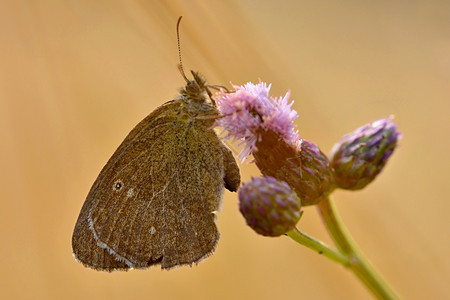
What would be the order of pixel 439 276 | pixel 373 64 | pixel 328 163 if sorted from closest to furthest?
pixel 328 163, pixel 439 276, pixel 373 64

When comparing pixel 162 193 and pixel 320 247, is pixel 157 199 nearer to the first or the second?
pixel 162 193

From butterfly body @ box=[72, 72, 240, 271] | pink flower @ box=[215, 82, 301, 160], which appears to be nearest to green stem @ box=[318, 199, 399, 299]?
pink flower @ box=[215, 82, 301, 160]

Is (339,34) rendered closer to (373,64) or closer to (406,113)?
(373,64)

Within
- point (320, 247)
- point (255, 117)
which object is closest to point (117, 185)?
point (255, 117)

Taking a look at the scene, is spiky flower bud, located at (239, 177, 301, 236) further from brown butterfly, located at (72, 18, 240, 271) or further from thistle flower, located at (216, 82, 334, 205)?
brown butterfly, located at (72, 18, 240, 271)

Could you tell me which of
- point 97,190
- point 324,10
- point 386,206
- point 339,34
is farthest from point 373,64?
point 97,190

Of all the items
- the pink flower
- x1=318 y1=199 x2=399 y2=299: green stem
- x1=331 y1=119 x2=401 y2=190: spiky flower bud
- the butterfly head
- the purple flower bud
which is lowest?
x1=318 y1=199 x2=399 y2=299: green stem
